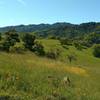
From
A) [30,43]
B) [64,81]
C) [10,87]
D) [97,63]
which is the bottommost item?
[97,63]

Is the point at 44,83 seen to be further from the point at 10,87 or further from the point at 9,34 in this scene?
the point at 9,34

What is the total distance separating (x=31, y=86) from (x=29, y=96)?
8.48 feet

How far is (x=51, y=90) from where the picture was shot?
53.6 feet

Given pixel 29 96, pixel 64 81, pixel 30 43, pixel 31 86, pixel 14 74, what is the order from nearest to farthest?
pixel 29 96 → pixel 31 86 → pixel 14 74 → pixel 64 81 → pixel 30 43

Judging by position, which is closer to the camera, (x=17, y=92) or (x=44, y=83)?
(x=17, y=92)

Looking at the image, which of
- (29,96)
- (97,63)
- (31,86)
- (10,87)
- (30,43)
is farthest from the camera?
(97,63)

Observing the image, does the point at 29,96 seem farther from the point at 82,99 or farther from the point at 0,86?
the point at 82,99

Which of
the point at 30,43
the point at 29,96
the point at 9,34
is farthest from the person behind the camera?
the point at 30,43

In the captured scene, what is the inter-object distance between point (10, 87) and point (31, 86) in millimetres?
1667

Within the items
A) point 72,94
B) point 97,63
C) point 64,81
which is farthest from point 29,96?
point 97,63

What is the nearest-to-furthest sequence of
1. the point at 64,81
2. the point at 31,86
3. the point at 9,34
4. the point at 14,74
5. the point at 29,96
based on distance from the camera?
the point at 29,96
the point at 31,86
the point at 14,74
the point at 64,81
the point at 9,34

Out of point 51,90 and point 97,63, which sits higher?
point 51,90

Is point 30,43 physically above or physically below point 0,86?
below

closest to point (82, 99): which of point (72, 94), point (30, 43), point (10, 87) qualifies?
point (72, 94)
